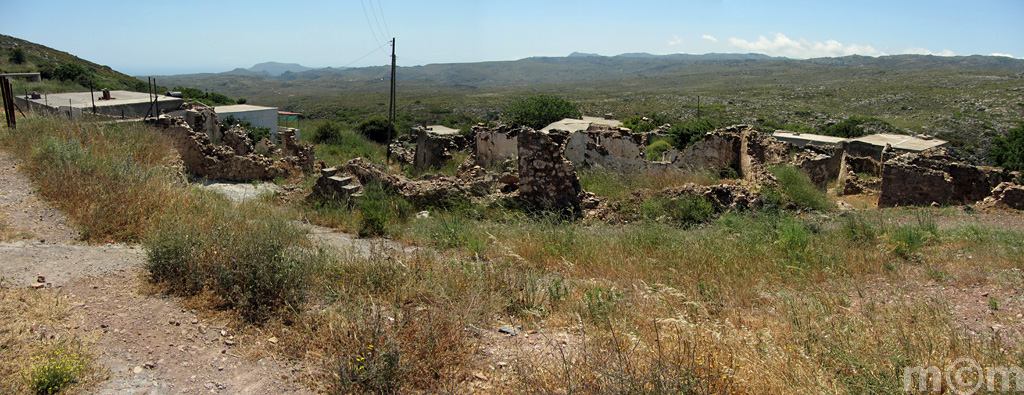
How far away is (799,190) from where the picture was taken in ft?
34.8

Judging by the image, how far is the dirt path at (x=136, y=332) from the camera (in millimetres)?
3098

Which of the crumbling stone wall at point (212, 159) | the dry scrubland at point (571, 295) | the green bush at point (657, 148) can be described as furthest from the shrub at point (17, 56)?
the green bush at point (657, 148)

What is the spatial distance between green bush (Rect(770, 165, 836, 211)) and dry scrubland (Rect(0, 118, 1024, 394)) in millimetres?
2569

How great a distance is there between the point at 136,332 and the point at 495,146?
1173 cm

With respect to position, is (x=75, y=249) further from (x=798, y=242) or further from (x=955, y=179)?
(x=955, y=179)

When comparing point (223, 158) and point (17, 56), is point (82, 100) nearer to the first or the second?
point (223, 158)

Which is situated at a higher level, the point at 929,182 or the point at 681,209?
the point at 929,182

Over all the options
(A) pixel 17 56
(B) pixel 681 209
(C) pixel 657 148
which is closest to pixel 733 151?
(C) pixel 657 148

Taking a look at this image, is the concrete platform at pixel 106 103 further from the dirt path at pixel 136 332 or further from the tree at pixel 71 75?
the dirt path at pixel 136 332

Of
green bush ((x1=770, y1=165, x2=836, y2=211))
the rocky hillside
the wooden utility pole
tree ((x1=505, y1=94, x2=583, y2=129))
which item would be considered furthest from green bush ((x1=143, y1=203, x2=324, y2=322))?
tree ((x1=505, y1=94, x2=583, y2=129))

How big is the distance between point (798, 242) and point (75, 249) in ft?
24.5

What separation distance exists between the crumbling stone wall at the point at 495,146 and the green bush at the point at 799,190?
6.33 m

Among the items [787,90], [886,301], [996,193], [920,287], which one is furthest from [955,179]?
[787,90]

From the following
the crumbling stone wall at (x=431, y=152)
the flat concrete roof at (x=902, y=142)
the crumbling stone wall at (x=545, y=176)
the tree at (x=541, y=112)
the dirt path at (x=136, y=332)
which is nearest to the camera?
the dirt path at (x=136, y=332)
